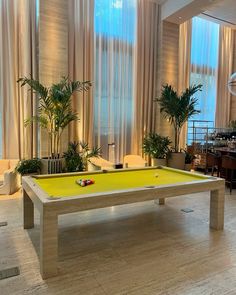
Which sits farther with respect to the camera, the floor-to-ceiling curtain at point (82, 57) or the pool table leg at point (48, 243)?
the floor-to-ceiling curtain at point (82, 57)

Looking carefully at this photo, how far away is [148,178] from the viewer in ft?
12.3

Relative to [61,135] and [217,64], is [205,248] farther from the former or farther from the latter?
[217,64]

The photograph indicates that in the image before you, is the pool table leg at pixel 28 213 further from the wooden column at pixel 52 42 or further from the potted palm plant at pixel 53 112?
the wooden column at pixel 52 42

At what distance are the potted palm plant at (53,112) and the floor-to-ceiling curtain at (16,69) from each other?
0.36m

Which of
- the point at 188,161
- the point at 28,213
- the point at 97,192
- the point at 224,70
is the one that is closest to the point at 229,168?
the point at 188,161

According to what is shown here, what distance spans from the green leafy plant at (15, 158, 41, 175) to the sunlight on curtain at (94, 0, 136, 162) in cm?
204

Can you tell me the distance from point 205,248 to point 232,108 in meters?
8.35

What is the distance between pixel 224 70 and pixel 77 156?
7.04 m

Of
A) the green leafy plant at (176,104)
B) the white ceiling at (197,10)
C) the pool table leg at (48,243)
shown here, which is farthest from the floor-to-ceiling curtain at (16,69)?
the pool table leg at (48,243)

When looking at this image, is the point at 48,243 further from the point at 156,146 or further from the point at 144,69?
the point at 144,69

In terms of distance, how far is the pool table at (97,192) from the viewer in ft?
8.02

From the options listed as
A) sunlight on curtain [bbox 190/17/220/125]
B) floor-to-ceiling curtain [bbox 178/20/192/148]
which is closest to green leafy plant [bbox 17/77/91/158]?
floor-to-ceiling curtain [bbox 178/20/192/148]

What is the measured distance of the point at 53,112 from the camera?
5551mm

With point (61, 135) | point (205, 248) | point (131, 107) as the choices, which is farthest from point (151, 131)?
point (205, 248)
